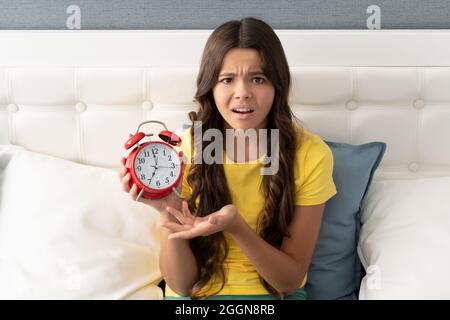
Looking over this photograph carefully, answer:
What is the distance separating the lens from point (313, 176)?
136 cm

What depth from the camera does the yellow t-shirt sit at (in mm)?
1351

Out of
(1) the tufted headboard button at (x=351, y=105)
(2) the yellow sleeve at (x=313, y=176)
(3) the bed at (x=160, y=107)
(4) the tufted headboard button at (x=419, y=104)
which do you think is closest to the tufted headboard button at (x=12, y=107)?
(3) the bed at (x=160, y=107)

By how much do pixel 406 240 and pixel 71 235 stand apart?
82cm

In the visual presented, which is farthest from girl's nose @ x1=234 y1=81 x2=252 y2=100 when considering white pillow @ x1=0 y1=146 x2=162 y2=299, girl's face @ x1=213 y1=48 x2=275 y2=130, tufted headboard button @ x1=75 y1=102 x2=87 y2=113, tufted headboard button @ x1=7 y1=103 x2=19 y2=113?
tufted headboard button @ x1=7 y1=103 x2=19 y2=113

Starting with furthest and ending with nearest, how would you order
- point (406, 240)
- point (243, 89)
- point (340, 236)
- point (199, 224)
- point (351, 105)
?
point (351, 105)
point (340, 236)
point (406, 240)
point (243, 89)
point (199, 224)

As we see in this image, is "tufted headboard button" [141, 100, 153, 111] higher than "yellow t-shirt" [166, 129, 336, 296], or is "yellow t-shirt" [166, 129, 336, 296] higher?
"tufted headboard button" [141, 100, 153, 111]

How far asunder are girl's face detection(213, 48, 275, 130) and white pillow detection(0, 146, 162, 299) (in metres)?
0.40

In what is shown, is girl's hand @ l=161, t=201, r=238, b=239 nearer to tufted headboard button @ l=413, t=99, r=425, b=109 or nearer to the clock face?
the clock face

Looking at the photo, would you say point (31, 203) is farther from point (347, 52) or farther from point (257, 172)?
point (347, 52)

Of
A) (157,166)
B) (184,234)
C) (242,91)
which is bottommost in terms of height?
(184,234)

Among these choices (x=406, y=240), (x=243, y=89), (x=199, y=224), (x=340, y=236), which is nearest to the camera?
(x=199, y=224)

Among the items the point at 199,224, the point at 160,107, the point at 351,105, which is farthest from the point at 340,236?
the point at 160,107

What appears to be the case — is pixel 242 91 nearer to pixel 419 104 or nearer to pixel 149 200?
pixel 149 200
